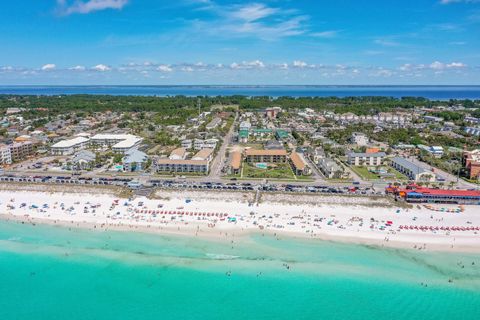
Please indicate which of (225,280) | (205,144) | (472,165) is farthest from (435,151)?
(225,280)

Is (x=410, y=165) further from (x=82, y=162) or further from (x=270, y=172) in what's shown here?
(x=82, y=162)

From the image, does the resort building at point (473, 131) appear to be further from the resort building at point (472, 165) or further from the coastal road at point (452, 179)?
the coastal road at point (452, 179)

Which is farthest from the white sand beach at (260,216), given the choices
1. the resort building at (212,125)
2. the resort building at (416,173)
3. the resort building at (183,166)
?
the resort building at (212,125)

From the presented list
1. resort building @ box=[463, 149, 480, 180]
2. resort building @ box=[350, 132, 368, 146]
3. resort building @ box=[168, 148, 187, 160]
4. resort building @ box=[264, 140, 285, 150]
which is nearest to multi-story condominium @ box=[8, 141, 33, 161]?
resort building @ box=[168, 148, 187, 160]

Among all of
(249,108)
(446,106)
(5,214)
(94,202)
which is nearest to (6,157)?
(5,214)

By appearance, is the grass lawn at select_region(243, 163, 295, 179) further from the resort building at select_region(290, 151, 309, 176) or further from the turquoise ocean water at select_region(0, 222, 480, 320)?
the turquoise ocean water at select_region(0, 222, 480, 320)

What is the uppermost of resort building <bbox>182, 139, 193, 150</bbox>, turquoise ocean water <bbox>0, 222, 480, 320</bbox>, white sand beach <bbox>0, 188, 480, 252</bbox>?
resort building <bbox>182, 139, 193, 150</bbox>
